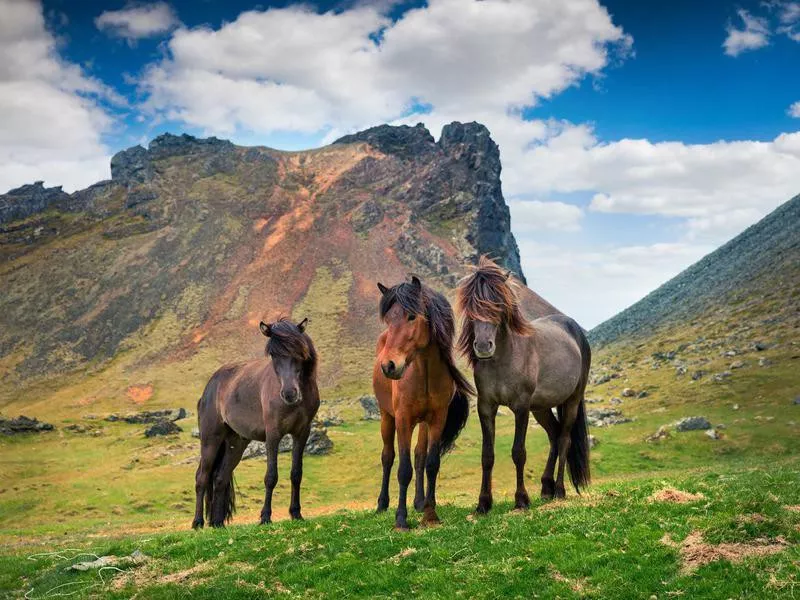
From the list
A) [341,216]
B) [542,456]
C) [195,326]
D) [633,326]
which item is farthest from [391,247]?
[542,456]

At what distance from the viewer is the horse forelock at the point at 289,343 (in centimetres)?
1474

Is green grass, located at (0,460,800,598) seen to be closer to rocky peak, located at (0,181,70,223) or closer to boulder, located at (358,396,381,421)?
boulder, located at (358,396,381,421)

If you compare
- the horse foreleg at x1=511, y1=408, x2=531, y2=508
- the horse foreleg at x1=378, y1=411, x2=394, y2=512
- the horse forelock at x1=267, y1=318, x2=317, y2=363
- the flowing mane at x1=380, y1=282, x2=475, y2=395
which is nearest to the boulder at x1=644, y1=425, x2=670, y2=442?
the horse foreleg at x1=378, y1=411, x2=394, y2=512

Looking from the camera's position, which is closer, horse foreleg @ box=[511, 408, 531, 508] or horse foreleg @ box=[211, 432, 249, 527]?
horse foreleg @ box=[511, 408, 531, 508]

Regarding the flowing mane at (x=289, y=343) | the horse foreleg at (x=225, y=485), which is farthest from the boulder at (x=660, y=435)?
the flowing mane at (x=289, y=343)

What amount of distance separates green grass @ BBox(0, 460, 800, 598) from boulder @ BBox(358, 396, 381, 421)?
5251 cm

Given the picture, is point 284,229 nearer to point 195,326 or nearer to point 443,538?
point 195,326

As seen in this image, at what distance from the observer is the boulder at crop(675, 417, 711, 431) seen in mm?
40656

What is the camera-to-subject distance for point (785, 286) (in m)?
75.1

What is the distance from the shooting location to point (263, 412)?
15789 mm

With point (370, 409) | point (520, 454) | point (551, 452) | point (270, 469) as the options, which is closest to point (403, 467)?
point (520, 454)

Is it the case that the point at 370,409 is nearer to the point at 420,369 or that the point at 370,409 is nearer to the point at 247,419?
the point at 247,419

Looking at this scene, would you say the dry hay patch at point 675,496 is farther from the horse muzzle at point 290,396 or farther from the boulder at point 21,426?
the boulder at point 21,426

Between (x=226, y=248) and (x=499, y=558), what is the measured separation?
132900mm
